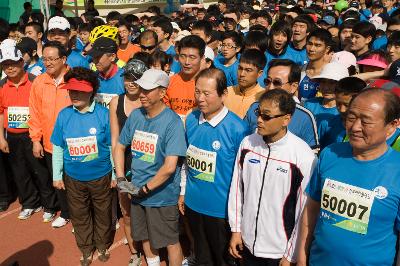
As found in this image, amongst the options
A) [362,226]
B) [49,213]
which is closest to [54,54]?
[49,213]

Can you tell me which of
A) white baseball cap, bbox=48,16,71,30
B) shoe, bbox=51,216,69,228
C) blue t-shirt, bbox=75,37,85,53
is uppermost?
white baseball cap, bbox=48,16,71,30

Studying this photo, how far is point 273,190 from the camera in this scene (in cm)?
255

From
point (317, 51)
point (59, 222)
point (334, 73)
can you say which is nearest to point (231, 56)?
point (317, 51)

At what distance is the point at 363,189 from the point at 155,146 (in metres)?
1.71

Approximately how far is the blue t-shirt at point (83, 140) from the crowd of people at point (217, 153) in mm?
13

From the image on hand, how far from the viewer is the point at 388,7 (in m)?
11.1

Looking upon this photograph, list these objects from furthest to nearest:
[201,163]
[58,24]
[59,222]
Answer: [58,24], [59,222], [201,163]

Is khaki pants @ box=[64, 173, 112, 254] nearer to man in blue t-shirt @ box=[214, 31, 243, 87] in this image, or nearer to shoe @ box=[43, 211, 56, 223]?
shoe @ box=[43, 211, 56, 223]

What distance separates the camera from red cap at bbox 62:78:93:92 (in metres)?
3.52

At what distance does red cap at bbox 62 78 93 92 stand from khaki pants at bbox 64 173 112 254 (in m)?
0.91

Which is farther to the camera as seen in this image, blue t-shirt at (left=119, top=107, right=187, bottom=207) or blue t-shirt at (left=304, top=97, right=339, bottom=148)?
blue t-shirt at (left=304, top=97, right=339, bottom=148)

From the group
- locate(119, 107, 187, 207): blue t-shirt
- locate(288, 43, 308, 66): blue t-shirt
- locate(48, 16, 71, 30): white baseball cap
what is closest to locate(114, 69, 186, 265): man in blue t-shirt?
locate(119, 107, 187, 207): blue t-shirt

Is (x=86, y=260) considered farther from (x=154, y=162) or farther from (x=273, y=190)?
(x=273, y=190)

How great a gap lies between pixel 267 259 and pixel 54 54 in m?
3.12
